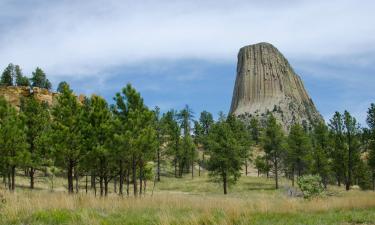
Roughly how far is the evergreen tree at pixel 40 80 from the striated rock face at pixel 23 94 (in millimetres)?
12254

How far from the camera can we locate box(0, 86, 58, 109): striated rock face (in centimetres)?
12056

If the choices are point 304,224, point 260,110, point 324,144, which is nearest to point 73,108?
point 304,224

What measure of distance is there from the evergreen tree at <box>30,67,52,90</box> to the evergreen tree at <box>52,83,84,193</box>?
11185 cm

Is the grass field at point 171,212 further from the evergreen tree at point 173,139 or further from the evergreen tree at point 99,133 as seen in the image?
the evergreen tree at point 173,139

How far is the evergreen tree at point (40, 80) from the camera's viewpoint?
14075cm

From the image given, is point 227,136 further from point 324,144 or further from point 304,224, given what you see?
point 304,224

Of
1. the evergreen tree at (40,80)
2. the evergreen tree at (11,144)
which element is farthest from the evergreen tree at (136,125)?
the evergreen tree at (40,80)

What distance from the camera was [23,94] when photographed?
408 ft

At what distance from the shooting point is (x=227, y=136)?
190 feet

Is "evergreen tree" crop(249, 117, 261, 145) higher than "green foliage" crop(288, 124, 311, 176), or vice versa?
"evergreen tree" crop(249, 117, 261, 145)

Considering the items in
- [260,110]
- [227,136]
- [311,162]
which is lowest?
[311,162]

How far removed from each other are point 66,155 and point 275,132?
139 ft

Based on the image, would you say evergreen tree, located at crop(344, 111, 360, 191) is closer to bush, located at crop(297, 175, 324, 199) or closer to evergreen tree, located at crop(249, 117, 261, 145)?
bush, located at crop(297, 175, 324, 199)

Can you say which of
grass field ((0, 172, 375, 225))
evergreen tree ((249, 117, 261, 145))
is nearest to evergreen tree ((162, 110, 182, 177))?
evergreen tree ((249, 117, 261, 145))
